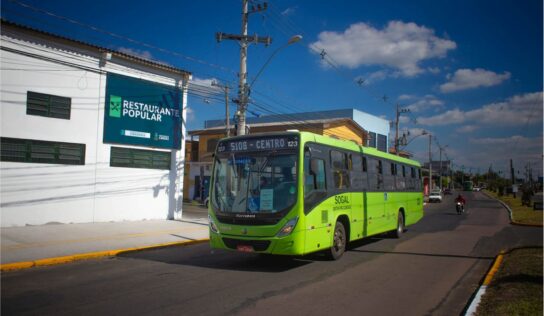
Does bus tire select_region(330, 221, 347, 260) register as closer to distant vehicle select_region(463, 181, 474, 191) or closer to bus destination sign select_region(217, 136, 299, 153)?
bus destination sign select_region(217, 136, 299, 153)

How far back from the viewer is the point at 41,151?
15945mm

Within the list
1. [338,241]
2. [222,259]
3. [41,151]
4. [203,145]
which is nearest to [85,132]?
[41,151]

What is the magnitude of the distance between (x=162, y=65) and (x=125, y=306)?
15751 millimetres

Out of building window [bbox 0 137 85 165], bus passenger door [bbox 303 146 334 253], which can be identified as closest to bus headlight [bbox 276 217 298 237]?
bus passenger door [bbox 303 146 334 253]

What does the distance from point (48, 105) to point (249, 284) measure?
12412 millimetres

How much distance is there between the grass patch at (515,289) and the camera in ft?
19.8

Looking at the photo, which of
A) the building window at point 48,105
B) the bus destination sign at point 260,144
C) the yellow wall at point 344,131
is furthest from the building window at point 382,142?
the bus destination sign at point 260,144

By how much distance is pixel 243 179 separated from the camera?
31.2 ft

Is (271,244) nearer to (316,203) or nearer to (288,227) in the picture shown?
(288,227)

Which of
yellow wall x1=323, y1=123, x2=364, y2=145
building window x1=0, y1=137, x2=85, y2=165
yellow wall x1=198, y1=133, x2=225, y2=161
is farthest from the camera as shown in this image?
yellow wall x1=198, y1=133, x2=225, y2=161

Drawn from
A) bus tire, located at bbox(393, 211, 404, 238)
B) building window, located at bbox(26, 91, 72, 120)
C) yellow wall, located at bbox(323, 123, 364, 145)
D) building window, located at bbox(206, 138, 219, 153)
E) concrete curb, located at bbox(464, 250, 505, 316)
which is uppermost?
yellow wall, located at bbox(323, 123, 364, 145)

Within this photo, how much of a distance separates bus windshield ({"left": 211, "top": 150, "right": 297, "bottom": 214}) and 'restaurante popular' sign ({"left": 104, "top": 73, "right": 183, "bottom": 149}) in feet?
33.7

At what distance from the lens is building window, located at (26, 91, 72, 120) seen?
15672 mm

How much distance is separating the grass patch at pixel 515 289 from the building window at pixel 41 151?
15247 mm
